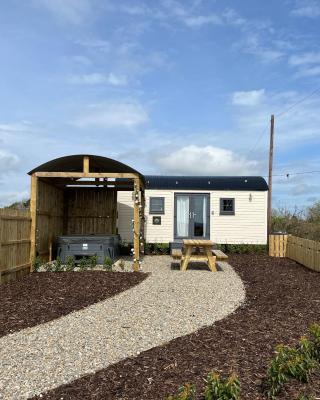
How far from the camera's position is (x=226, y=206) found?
735 inches

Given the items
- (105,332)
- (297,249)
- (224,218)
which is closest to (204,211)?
(224,218)

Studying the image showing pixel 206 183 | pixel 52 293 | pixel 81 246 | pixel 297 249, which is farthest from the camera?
pixel 206 183

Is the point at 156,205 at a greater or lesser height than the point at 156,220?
greater

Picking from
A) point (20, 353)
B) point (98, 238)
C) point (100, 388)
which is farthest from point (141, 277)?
point (100, 388)

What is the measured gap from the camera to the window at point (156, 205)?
18531 mm

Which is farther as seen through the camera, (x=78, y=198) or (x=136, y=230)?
(x=78, y=198)

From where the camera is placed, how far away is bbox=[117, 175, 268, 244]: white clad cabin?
60.7 ft

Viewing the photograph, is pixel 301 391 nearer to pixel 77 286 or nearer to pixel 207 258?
pixel 77 286

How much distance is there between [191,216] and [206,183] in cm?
148

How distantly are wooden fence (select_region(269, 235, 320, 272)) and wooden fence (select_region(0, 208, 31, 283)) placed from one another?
310 inches

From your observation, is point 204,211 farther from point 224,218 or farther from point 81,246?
point 81,246

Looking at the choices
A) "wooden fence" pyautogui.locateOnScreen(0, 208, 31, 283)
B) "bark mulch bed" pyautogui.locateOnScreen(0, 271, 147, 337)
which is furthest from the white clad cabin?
"bark mulch bed" pyautogui.locateOnScreen(0, 271, 147, 337)

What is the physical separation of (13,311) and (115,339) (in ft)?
7.06

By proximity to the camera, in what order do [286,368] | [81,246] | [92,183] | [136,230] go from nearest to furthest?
[286,368]
[136,230]
[81,246]
[92,183]
